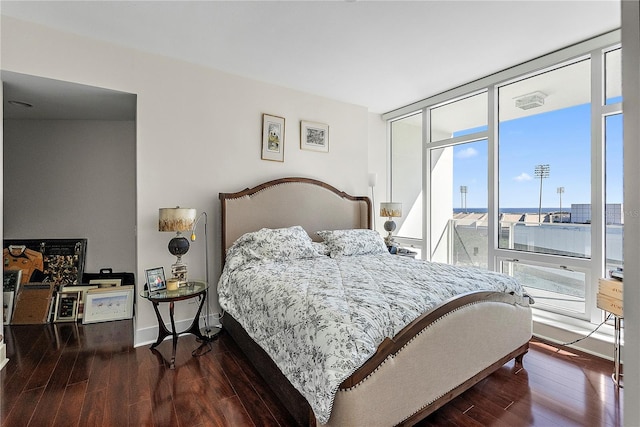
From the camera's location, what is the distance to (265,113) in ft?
11.4

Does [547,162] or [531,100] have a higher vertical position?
[531,100]

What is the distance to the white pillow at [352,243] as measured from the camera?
3247mm

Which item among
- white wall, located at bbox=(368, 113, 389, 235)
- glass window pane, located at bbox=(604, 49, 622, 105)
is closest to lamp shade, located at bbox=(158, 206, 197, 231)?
white wall, located at bbox=(368, 113, 389, 235)

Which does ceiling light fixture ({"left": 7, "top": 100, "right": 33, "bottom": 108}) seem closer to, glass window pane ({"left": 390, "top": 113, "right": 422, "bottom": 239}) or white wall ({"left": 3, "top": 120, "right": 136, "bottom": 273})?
white wall ({"left": 3, "top": 120, "right": 136, "bottom": 273})

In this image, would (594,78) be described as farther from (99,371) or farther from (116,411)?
(99,371)

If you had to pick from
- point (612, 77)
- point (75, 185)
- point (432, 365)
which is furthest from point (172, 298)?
point (612, 77)

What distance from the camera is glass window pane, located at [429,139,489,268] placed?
3.59m

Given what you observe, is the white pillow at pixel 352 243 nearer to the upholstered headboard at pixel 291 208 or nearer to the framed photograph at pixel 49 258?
the upholstered headboard at pixel 291 208

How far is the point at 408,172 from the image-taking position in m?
4.56

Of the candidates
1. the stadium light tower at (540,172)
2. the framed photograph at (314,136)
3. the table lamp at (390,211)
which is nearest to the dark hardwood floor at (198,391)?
the stadium light tower at (540,172)

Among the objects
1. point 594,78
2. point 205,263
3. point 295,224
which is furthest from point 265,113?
point 594,78

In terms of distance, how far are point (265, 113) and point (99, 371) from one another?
9.38 ft

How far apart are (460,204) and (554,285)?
1316mm

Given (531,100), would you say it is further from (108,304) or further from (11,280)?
(11,280)
